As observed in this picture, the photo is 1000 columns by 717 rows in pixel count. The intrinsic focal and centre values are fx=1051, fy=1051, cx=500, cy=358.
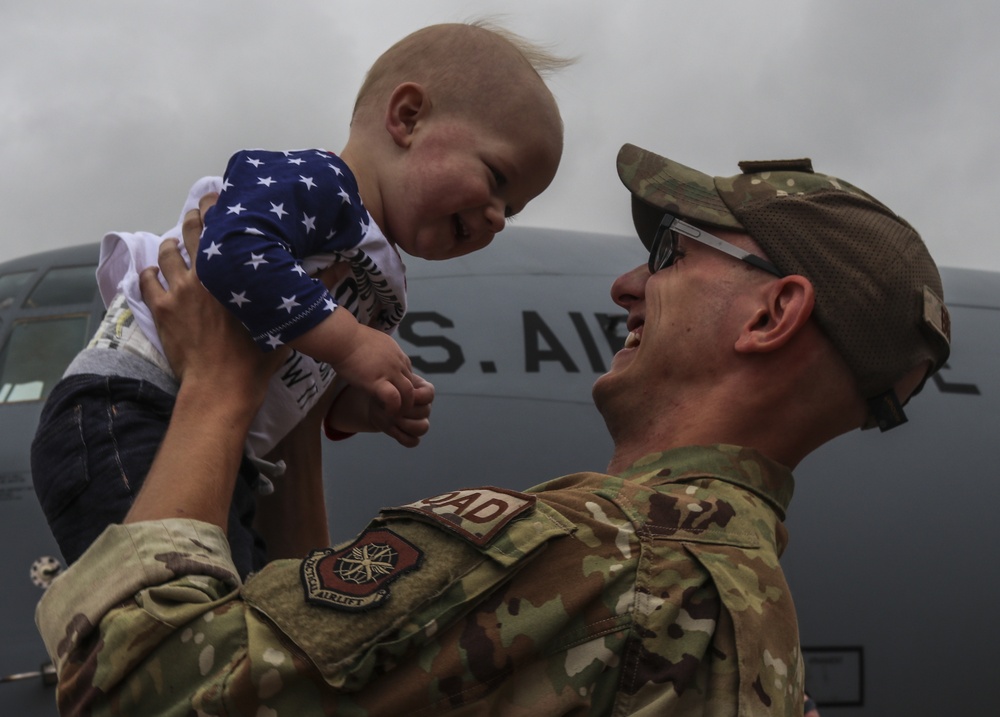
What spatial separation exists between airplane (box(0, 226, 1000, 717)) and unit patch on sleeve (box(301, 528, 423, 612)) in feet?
10.1

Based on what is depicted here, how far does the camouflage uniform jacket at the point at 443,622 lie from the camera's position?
1.60m

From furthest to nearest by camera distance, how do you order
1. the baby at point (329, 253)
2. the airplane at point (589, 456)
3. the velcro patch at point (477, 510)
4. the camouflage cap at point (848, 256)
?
1. the airplane at point (589, 456)
2. the camouflage cap at point (848, 256)
3. the baby at point (329, 253)
4. the velcro patch at point (477, 510)

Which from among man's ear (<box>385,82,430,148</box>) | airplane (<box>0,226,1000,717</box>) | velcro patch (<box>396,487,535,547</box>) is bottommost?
airplane (<box>0,226,1000,717</box>)

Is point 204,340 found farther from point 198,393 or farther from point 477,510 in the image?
point 477,510

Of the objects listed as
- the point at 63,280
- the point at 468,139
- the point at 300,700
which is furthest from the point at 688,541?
the point at 63,280

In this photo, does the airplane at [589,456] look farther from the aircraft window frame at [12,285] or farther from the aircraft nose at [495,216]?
the aircraft nose at [495,216]

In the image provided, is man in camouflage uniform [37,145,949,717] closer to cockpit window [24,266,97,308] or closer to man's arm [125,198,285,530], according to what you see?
man's arm [125,198,285,530]

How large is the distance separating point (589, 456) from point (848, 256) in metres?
3.07

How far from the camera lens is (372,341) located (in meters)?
2.06

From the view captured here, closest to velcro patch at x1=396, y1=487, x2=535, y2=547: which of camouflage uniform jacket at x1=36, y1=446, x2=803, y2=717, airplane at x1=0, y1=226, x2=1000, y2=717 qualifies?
camouflage uniform jacket at x1=36, y1=446, x2=803, y2=717

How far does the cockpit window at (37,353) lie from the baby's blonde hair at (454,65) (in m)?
3.11

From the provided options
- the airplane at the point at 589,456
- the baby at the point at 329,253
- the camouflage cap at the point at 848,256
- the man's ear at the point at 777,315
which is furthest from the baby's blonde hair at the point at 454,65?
the airplane at the point at 589,456

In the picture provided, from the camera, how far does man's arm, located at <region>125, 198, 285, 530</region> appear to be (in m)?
1.80

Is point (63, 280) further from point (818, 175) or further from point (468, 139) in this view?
point (818, 175)
